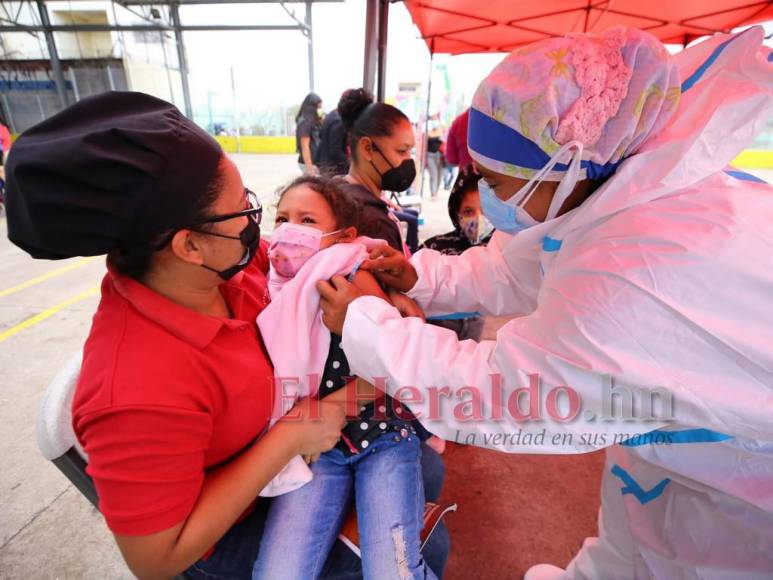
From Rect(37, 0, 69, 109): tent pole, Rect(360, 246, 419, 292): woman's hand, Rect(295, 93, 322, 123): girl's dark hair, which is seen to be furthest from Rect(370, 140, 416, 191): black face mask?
Rect(37, 0, 69, 109): tent pole

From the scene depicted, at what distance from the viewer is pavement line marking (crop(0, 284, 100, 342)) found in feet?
10.9

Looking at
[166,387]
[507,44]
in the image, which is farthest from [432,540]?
[507,44]

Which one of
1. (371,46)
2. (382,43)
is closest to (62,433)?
(371,46)

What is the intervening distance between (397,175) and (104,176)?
1608mm

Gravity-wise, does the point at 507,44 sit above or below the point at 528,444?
above

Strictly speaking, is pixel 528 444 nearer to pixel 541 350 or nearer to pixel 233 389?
pixel 541 350

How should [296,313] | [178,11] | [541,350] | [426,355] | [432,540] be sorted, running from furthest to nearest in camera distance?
[178,11] → [432,540] → [296,313] → [426,355] → [541,350]

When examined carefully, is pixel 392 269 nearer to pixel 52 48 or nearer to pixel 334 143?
pixel 334 143

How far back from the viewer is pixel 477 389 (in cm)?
97

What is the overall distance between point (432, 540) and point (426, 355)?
0.70 meters

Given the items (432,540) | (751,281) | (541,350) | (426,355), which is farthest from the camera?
(432,540)

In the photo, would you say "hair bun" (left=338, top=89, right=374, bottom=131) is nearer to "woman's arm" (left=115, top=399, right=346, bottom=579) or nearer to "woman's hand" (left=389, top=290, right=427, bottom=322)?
"woman's hand" (left=389, top=290, right=427, bottom=322)

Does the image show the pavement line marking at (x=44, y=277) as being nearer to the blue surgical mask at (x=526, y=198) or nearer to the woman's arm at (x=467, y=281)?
the woman's arm at (x=467, y=281)

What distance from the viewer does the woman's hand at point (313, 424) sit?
104 centimetres
